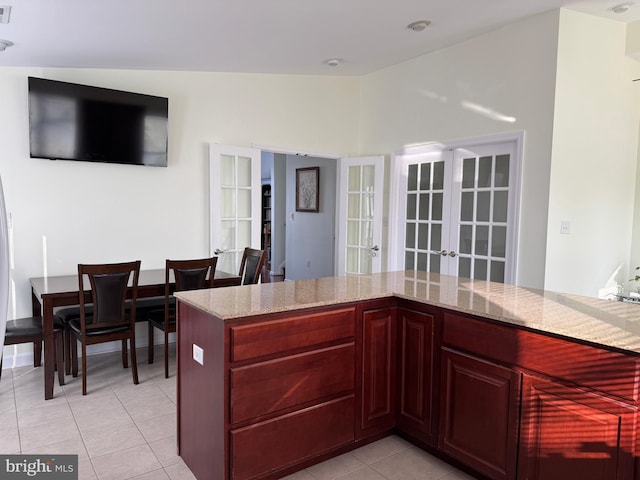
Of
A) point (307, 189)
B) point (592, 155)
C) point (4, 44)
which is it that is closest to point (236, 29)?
point (4, 44)

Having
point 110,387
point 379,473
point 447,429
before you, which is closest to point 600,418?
point 447,429

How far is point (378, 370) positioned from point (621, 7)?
357 centimetres

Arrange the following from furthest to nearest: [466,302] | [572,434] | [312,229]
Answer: [312,229] → [466,302] → [572,434]

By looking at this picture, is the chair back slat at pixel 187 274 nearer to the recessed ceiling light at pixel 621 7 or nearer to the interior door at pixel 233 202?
the interior door at pixel 233 202

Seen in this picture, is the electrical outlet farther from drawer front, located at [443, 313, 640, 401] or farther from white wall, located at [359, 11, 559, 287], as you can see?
white wall, located at [359, 11, 559, 287]

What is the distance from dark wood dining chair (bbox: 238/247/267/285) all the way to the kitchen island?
136 cm

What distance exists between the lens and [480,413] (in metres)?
2.15

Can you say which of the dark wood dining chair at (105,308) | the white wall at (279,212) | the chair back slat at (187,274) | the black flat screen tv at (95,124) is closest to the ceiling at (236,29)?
the black flat screen tv at (95,124)

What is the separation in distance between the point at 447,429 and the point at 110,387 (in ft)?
8.34

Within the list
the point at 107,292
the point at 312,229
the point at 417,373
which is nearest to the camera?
the point at 417,373

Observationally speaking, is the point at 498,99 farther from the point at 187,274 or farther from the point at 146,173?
the point at 146,173

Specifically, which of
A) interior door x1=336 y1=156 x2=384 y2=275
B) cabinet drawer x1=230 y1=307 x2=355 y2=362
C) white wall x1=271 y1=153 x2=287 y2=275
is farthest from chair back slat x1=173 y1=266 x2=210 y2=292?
white wall x1=271 y1=153 x2=287 y2=275

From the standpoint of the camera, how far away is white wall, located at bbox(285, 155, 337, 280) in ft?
23.6

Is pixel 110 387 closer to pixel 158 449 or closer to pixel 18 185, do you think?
pixel 158 449
